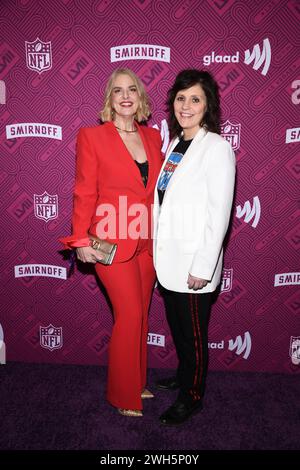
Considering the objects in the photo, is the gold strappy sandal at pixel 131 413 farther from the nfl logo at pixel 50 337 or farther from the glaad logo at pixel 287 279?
the glaad logo at pixel 287 279

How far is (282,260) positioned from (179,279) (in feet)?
2.83

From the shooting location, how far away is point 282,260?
2539 mm

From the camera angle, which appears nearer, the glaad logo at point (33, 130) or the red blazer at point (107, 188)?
the red blazer at point (107, 188)

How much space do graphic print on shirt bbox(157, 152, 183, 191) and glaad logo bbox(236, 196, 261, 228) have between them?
24.7 inches

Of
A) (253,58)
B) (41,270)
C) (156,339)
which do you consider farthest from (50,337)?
(253,58)

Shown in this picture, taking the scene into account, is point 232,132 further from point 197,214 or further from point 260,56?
point 197,214

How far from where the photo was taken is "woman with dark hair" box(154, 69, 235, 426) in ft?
6.17

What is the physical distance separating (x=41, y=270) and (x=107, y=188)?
931 millimetres

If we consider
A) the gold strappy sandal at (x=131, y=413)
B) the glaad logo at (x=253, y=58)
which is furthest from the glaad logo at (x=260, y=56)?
the gold strappy sandal at (x=131, y=413)

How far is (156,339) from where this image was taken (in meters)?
2.72

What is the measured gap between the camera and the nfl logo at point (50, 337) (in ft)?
9.05

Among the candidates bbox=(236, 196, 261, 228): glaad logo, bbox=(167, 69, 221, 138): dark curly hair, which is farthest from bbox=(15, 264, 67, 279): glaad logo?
bbox=(167, 69, 221, 138): dark curly hair

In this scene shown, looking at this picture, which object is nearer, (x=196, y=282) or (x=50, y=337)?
(x=196, y=282)

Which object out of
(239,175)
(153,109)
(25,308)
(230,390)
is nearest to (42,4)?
(153,109)
